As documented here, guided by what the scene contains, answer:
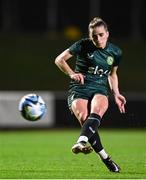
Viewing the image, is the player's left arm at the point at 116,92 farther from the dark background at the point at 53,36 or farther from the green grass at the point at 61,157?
the dark background at the point at 53,36

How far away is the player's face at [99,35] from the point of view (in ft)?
35.7

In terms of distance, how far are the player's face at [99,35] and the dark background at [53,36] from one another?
68.3ft

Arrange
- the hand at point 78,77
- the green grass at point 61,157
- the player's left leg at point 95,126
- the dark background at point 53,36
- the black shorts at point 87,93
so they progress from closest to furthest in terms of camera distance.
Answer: the player's left leg at point 95,126
the hand at point 78,77
the green grass at point 61,157
the black shorts at point 87,93
the dark background at point 53,36

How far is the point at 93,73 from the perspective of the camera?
36.8 ft

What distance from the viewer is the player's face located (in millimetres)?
10875

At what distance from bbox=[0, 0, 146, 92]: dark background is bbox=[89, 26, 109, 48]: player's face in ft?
68.3

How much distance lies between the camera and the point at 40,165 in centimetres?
1242

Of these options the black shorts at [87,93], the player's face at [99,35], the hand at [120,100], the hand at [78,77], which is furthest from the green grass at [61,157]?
the player's face at [99,35]

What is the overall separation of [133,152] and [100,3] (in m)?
23.9

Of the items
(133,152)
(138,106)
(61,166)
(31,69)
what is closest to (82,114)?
(61,166)

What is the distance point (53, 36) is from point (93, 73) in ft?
83.7

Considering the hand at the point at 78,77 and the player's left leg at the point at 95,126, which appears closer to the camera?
the player's left leg at the point at 95,126

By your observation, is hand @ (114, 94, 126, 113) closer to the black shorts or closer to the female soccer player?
the female soccer player

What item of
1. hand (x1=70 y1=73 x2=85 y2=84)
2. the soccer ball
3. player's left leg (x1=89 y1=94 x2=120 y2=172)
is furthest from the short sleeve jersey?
the soccer ball
